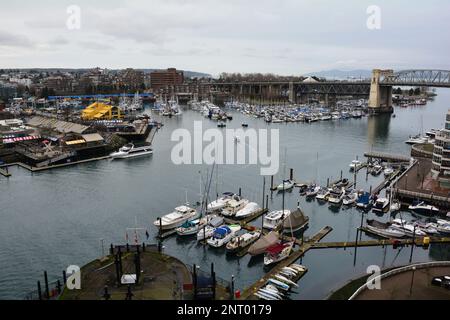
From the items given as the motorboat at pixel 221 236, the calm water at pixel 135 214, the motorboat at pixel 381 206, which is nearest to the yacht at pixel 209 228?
the motorboat at pixel 221 236

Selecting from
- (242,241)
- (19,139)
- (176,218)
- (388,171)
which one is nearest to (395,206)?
(388,171)

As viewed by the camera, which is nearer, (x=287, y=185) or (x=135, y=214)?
(x=135, y=214)

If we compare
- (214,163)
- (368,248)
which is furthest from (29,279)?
(214,163)

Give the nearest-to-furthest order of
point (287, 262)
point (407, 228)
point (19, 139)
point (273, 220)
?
point (287, 262) → point (407, 228) → point (273, 220) → point (19, 139)

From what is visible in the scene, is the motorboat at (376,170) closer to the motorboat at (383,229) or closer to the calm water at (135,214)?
the calm water at (135,214)

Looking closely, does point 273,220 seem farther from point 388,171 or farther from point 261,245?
point 388,171
